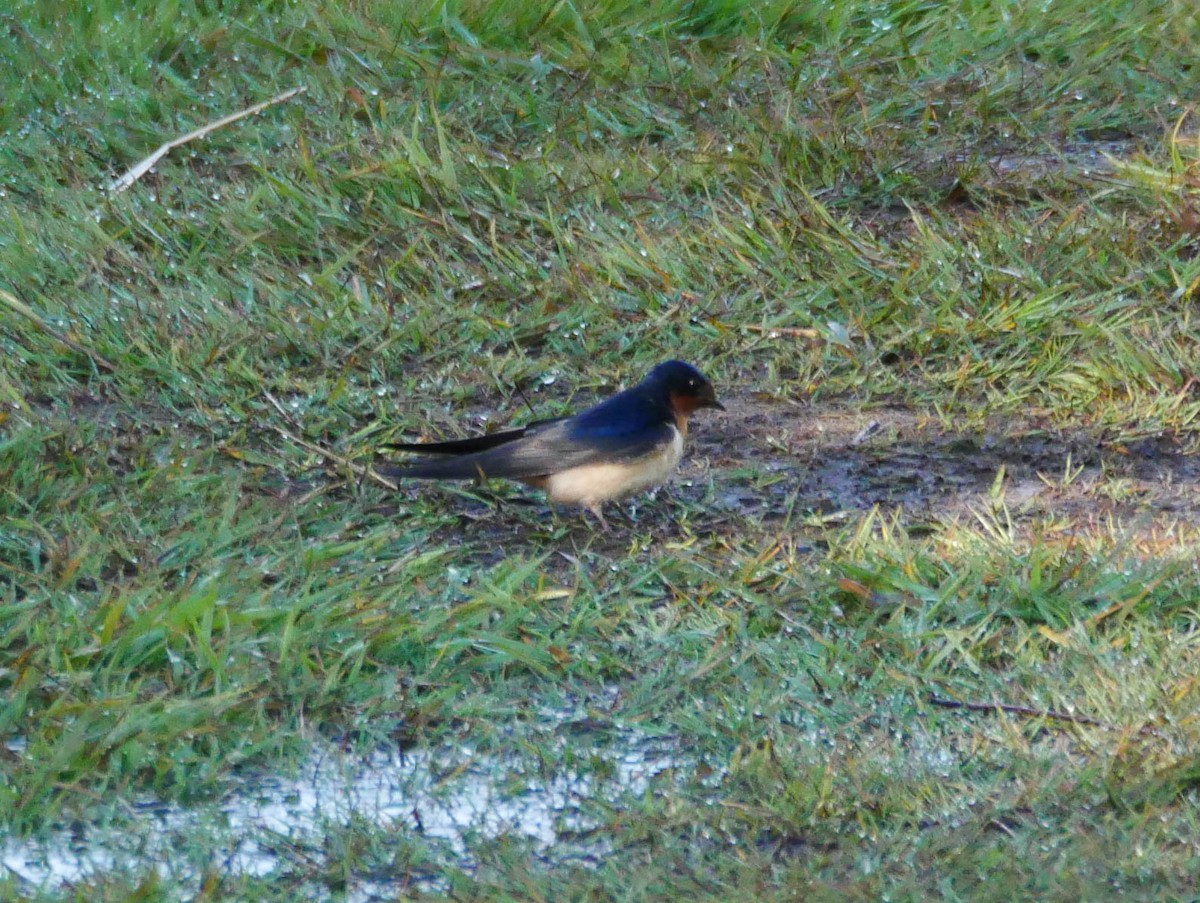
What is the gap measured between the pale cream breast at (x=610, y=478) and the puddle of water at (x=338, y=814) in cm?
105

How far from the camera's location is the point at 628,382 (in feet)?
16.4

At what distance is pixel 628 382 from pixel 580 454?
2.58ft

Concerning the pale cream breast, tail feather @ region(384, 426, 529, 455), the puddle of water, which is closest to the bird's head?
the pale cream breast

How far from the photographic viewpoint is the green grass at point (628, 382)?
3.07 metres

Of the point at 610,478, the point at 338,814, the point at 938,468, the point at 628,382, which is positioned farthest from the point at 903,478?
the point at 338,814

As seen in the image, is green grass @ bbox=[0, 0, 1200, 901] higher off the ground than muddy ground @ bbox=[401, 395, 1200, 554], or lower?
higher

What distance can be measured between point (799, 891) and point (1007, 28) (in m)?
4.52

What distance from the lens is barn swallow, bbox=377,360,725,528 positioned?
4.22 meters

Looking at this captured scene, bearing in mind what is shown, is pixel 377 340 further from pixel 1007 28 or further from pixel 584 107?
pixel 1007 28

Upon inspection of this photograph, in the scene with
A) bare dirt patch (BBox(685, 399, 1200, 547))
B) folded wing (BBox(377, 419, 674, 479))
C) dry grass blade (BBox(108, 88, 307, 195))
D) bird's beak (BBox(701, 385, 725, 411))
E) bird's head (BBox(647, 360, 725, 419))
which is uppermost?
dry grass blade (BBox(108, 88, 307, 195))

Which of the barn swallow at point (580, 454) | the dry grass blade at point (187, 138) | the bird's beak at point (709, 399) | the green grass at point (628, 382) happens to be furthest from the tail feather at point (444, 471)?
the dry grass blade at point (187, 138)

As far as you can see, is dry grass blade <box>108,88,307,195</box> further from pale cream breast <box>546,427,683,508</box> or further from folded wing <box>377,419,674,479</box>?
pale cream breast <box>546,427,683,508</box>

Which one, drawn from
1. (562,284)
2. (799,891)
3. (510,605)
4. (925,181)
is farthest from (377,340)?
(799,891)

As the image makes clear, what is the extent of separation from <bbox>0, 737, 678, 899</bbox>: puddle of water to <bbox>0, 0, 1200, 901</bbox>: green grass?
41 millimetres
